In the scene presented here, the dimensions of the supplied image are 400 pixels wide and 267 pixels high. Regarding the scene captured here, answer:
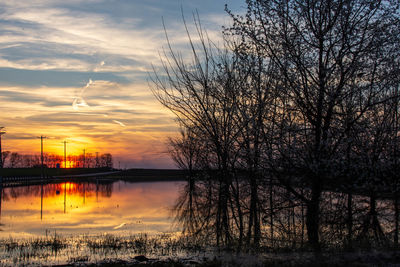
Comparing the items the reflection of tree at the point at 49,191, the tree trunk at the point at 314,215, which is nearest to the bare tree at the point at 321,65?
the tree trunk at the point at 314,215

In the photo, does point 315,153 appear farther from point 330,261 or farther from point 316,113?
point 330,261

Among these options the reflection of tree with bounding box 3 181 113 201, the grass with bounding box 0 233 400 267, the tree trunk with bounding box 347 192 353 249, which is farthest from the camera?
the reflection of tree with bounding box 3 181 113 201

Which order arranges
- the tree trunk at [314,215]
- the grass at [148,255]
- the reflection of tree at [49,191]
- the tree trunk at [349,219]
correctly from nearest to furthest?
the grass at [148,255], the tree trunk at [314,215], the tree trunk at [349,219], the reflection of tree at [49,191]

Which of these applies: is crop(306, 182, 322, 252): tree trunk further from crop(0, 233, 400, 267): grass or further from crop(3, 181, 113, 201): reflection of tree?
crop(3, 181, 113, 201): reflection of tree

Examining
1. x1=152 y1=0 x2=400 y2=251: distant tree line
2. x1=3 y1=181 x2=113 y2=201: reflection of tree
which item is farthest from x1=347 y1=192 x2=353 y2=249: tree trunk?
x1=3 y1=181 x2=113 y2=201: reflection of tree

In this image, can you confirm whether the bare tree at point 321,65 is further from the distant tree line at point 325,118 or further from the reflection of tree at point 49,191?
the reflection of tree at point 49,191

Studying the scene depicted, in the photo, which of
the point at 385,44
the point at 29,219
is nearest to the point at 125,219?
the point at 29,219

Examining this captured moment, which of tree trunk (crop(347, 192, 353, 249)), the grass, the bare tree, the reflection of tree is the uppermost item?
the bare tree

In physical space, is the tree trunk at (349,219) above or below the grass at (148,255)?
above

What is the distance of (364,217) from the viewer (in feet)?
48.5

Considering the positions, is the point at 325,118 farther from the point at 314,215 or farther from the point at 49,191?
the point at 49,191

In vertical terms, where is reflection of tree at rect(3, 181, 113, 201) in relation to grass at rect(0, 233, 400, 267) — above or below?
below

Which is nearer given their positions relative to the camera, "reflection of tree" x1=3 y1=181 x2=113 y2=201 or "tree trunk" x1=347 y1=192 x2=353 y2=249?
"tree trunk" x1=347 y1=192 x2=353 y2=249

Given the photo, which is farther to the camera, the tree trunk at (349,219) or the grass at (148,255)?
the tree trunk at (349,219)
